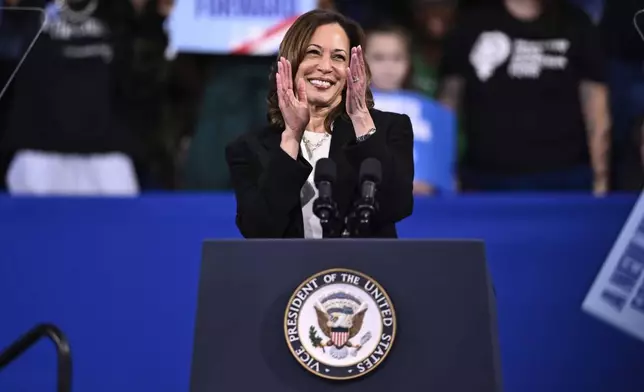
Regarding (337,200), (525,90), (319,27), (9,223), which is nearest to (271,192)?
(337,200)

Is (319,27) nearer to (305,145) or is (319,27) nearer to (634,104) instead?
(305,145)

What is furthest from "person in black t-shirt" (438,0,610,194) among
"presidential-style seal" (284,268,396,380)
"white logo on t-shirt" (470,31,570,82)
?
A: "presidential-style seal" (284,268,396,380)

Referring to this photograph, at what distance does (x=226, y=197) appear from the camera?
3467 millimetres

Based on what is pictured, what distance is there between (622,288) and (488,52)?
48.5 inches

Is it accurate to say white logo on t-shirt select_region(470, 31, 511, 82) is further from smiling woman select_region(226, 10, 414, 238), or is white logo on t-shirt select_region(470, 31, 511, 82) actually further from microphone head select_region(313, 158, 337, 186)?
microphone head select_region(313, 158, 337, 186)

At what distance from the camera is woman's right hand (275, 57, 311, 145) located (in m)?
2.13

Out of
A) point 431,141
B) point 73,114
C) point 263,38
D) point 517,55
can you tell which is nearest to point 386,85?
point 431,141

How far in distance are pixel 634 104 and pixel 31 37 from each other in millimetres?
2309

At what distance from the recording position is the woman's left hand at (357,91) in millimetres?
2119

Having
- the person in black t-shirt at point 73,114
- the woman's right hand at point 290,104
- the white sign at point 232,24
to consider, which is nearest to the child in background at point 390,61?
the white sign at point 232,24

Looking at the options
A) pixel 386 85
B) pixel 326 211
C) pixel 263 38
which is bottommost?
pixel 326 211

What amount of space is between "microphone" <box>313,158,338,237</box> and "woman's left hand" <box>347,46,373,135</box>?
0.51ft

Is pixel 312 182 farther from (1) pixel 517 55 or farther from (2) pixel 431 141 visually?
(1) pixel 517 55

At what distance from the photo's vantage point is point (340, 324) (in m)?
1.90
